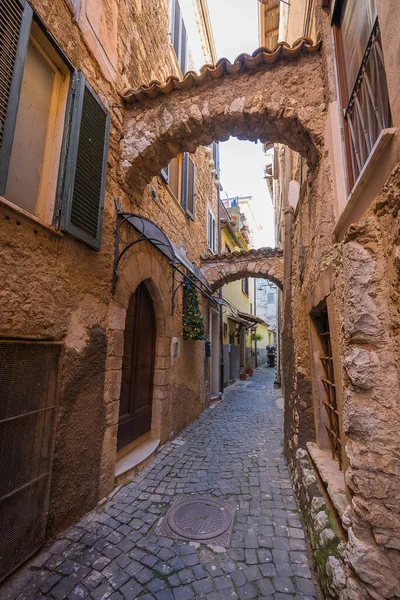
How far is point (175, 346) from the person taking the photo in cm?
529

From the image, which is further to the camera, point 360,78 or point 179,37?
point 179,37

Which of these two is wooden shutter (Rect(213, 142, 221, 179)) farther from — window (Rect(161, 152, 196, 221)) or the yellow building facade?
window (Rect(161, 152, 196, 221))

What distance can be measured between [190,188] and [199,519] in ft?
21.3

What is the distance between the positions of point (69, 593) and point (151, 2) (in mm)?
7772

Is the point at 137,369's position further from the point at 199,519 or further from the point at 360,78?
the point at 360,78

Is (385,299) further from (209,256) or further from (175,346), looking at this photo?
(209,256)

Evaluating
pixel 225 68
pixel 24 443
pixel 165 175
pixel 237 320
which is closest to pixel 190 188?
pixel 165 175

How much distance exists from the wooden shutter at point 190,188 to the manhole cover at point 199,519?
557cm

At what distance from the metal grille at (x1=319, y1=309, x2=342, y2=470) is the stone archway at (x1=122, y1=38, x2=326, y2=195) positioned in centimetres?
171

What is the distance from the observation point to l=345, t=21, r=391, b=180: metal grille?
156cm

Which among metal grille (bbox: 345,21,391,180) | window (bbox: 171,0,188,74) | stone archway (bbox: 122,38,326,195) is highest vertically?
window (bbox: 171,0,188,74)

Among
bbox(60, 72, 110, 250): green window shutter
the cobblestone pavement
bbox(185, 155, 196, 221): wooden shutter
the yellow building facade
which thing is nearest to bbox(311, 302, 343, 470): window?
the cobblestone pavement

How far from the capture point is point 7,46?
6.52 ft

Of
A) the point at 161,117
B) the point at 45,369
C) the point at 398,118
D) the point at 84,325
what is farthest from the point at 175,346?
the point at 398,118
